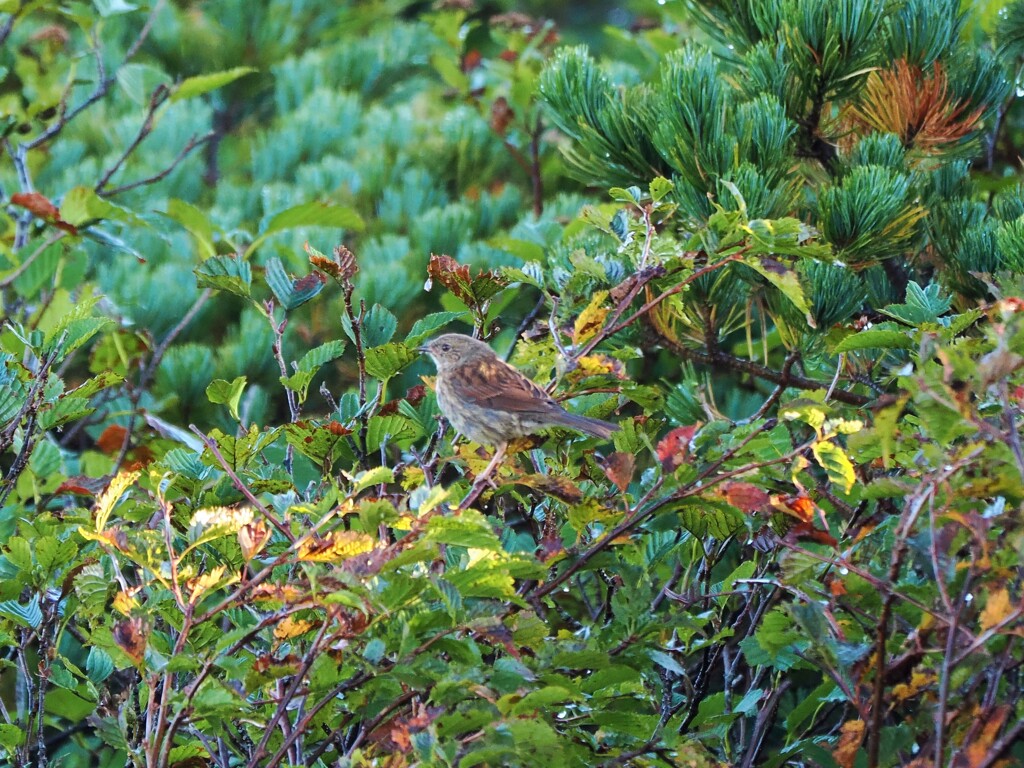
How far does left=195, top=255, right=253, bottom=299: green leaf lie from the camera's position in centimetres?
278

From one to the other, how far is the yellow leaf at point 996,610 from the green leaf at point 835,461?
13.2 inches

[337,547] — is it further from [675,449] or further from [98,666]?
[98,666]

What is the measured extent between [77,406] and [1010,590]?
1.97 metres

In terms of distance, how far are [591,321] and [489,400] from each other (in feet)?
3.82

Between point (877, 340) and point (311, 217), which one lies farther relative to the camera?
point (311, 217)

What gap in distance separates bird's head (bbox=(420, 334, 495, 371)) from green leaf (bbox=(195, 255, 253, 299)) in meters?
1.37

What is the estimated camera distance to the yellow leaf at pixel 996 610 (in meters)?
1.91

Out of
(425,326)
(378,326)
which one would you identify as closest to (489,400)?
(378,326)

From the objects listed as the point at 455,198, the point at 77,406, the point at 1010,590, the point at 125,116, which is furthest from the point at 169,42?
the point at 1010,590

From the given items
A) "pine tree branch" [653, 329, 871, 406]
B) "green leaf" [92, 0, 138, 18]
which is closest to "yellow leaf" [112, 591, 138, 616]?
"pine tree branch" [653, 329, 871, 406]

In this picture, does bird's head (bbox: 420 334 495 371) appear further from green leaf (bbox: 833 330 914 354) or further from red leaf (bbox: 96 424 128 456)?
green leaf (bbox: 833 330 914 354)

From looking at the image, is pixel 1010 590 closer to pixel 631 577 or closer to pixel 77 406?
pixel 631 577

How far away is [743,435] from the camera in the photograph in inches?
93.4

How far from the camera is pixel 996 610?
1915 millimetres
